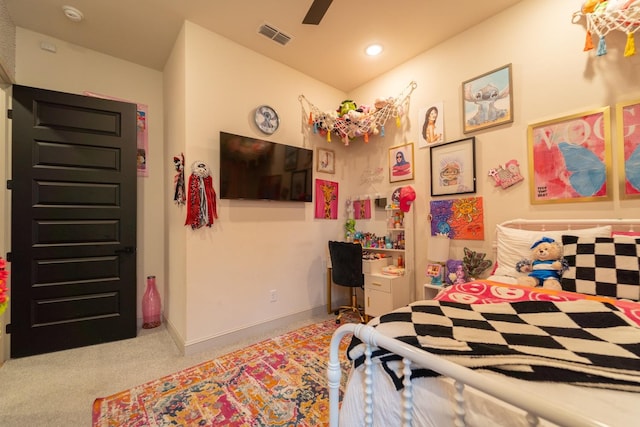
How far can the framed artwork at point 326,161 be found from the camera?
3307 millimetres

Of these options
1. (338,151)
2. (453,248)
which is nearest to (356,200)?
(338,151)

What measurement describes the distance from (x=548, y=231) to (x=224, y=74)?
3049 millimetres

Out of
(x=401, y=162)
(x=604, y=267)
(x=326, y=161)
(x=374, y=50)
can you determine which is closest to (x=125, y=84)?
(x=326, y=161)

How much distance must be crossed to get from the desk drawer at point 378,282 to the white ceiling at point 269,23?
2.39 metres

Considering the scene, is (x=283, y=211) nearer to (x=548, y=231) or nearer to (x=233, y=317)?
(x=233, y=317)

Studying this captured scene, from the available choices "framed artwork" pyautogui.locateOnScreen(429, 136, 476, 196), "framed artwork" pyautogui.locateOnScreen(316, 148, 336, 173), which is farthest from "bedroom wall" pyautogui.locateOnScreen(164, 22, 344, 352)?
"framed artwork" pyautogui.locateOnScreen(429, 136, 476, 196)

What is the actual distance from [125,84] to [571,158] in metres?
4.21

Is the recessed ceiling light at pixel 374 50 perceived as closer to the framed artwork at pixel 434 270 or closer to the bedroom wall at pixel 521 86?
the bedroom wall at pixel 521 86

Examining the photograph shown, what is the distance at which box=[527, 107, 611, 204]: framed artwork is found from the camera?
180 centimetres

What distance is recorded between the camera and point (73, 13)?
2.20 m

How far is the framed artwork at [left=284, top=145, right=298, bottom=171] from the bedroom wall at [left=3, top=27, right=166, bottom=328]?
4.90ft

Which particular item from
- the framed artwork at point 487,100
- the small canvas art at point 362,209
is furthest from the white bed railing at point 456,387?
the small canvas art at point 362,209

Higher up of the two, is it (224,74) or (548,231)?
(224,74)

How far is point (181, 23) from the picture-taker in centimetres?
237
